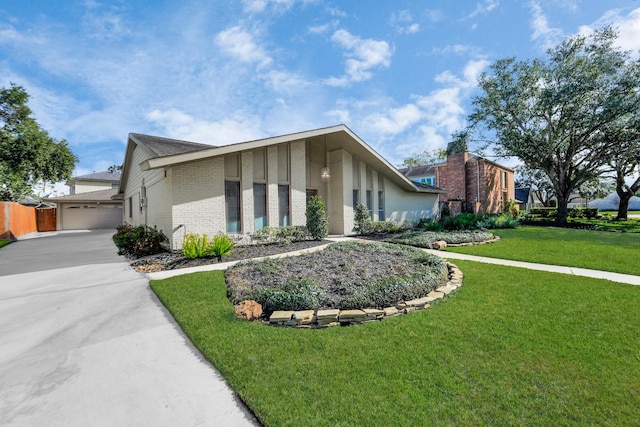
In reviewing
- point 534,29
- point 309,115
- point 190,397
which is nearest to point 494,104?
point 534,29

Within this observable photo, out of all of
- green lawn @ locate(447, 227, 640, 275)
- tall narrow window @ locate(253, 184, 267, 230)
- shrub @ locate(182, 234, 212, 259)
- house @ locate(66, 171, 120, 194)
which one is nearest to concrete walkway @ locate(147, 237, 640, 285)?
green lawn @ locate(447, 227, 640, 275)

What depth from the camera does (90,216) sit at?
24000 mm

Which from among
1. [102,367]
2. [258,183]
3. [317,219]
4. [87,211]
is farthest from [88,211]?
[102,367]

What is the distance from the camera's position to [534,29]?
10789 millimetres

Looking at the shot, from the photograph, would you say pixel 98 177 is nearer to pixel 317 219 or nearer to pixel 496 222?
pixel 317 219

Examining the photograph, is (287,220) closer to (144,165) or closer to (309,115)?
(144,165)

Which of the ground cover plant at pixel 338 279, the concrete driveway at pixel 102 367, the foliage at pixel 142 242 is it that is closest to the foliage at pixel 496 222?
the ground cover plant at pixel 338 279

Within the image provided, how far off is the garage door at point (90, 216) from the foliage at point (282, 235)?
22.4 m

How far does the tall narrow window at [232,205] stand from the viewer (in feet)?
31.5

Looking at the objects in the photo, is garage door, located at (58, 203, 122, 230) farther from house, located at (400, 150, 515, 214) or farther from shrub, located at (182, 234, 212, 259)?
house, located at (400, 150, 515, 214)

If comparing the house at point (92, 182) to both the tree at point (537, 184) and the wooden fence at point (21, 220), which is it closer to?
the wooden fence at point (21, 220)

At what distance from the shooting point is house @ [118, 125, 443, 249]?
28.3ft

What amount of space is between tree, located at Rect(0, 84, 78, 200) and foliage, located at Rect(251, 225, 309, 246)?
24.5 meters

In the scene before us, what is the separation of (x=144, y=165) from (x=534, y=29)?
15.6 meters
